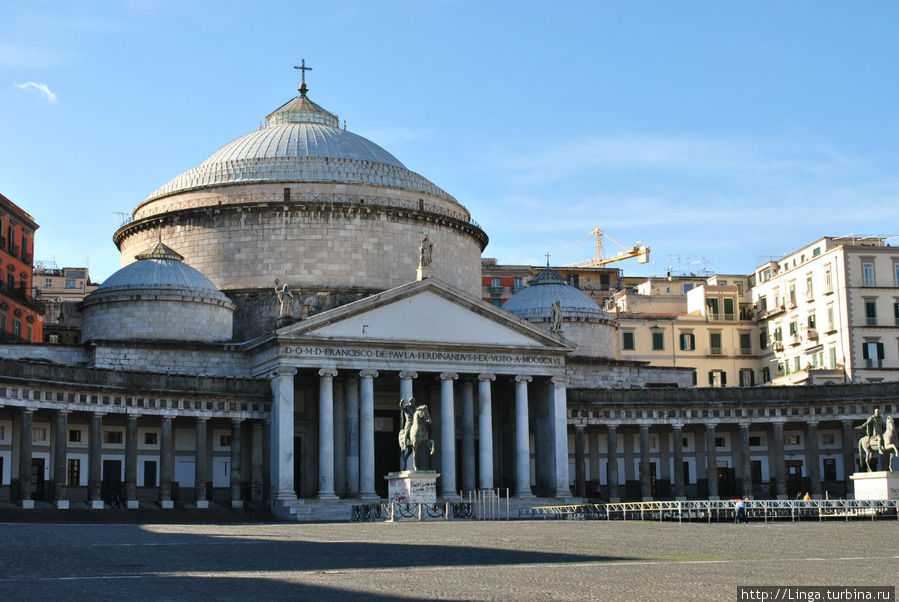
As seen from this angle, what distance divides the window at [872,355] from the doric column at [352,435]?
3905cm

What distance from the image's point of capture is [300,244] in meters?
71.1

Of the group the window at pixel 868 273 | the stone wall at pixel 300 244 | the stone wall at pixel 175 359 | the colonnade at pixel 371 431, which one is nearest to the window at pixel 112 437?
the stone wall at pixel 175 359

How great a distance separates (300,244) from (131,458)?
1762 cm

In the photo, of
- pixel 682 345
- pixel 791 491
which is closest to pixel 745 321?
pixel 682 345

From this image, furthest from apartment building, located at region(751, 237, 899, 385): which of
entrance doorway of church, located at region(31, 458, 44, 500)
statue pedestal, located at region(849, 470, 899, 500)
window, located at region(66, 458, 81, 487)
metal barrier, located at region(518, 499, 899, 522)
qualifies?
entrance doorway of church, located at region(31, 458, 44, 500)

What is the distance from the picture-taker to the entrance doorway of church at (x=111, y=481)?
198ft

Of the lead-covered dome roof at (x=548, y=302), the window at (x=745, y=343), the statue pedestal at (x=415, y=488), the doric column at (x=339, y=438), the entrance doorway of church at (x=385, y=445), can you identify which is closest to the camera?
the statue pedestal at (x=415, y=488)

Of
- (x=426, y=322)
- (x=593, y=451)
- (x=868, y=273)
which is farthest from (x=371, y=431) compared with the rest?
(x=868, y=273)

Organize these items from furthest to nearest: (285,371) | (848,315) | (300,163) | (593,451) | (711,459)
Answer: (848,315)
(593,451)
(300,163)
(711,459)
(285,371)

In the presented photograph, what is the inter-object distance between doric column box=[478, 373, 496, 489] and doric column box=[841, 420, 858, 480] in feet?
72.8

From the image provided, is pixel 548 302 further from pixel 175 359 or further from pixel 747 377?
pixel 175 359

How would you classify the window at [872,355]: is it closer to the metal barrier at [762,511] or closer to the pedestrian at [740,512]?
the metal barrier at [762,511]

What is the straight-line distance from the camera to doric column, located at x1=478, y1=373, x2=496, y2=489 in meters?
64.7

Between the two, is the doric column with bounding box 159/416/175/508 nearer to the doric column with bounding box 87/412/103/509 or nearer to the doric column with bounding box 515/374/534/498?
the doric column with bounding box 87/412/103/509
